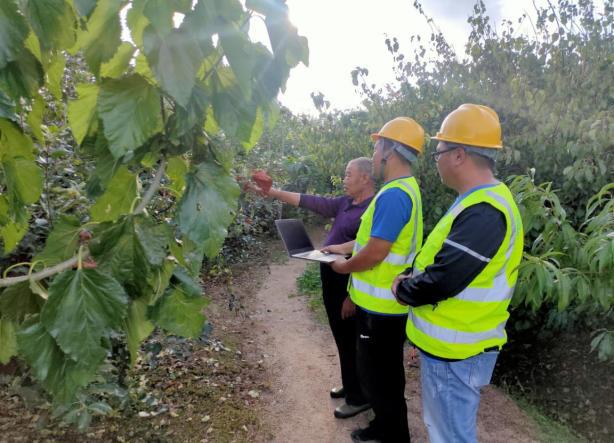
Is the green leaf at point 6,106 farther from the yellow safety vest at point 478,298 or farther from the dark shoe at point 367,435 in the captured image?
the dark shoe at point 367,435

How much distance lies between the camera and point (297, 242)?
3484mm

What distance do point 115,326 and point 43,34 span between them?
553 mm

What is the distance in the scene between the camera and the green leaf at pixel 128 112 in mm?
880

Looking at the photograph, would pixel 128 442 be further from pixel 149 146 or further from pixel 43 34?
pixel 43 34

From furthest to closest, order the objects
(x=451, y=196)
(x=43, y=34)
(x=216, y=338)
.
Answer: (x=216, y=338), (x=451, y=196), (x=43, y=34)

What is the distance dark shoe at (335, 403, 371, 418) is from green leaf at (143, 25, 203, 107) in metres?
3.32

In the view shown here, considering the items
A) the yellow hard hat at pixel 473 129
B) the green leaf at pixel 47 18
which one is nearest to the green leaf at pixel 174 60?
the green leaf at pixel 47 18

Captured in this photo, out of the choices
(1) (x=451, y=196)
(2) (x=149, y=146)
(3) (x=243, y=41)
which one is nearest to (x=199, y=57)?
(3) (x=243, y=41)

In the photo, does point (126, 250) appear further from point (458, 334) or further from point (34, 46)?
point (458, 334)

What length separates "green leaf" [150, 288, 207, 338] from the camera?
1049mm

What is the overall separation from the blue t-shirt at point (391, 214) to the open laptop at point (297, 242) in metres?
0.58

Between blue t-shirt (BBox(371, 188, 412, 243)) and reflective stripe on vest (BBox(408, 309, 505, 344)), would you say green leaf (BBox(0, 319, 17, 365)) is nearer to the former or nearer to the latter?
reflective stripe on vest (BBox(408, 309, 505, 344))

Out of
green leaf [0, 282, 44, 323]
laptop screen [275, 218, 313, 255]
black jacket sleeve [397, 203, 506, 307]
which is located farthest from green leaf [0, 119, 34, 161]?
laptop screen [275, 218, 313, 255]

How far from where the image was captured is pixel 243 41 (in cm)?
85
